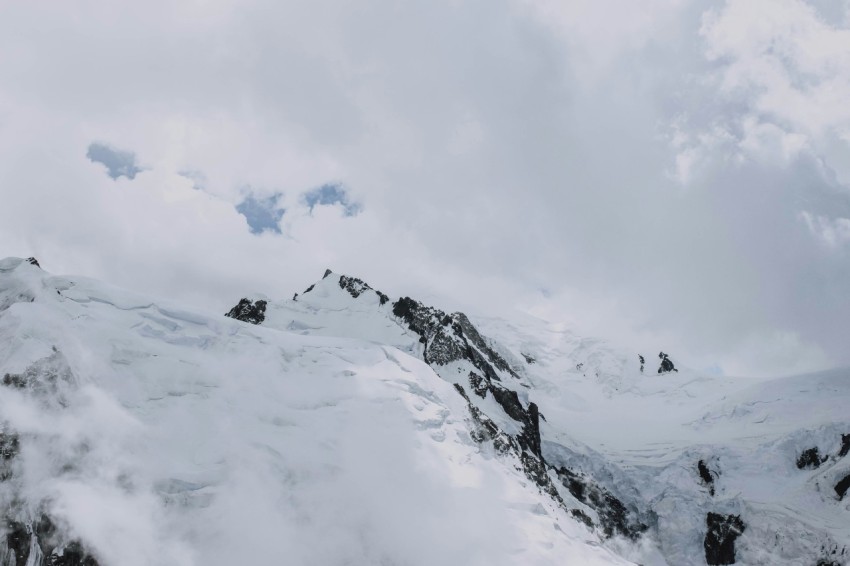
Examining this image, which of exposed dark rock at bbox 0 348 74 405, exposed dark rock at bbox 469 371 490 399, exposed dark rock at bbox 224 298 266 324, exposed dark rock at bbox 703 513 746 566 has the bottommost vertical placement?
exposed dark rock at bbox 703 513 746 566

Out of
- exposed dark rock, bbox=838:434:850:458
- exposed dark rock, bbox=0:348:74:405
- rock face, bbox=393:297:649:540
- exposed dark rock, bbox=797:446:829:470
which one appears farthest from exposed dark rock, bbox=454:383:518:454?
exposed dark rock, bbox=838:434:850:458

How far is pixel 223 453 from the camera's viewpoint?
4956 cm

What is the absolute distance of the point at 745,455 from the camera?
9625 cm

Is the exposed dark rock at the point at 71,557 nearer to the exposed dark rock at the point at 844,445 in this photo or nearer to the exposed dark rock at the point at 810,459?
the exposed dark rock at the point at 810,459

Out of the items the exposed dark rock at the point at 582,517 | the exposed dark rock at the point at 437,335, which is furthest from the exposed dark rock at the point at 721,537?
the exposed dark rock at the point at 437,335

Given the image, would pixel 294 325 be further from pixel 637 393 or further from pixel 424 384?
pixel 637 393

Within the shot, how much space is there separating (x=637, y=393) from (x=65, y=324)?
118912 millimetres

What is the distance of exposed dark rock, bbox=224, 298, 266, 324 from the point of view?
9481 cm

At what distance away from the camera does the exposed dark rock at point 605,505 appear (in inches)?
3583

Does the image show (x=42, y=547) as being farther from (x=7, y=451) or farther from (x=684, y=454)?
(x=684, y=454)

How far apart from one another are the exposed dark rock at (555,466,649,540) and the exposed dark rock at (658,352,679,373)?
59260 mm

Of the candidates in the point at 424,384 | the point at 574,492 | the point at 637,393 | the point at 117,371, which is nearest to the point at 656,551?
the point at 574,492

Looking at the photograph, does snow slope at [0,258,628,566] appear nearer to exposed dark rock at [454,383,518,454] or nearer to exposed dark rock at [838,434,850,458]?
exposed dark rock at [454,383,518,454]

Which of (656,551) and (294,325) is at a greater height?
(294,325)
